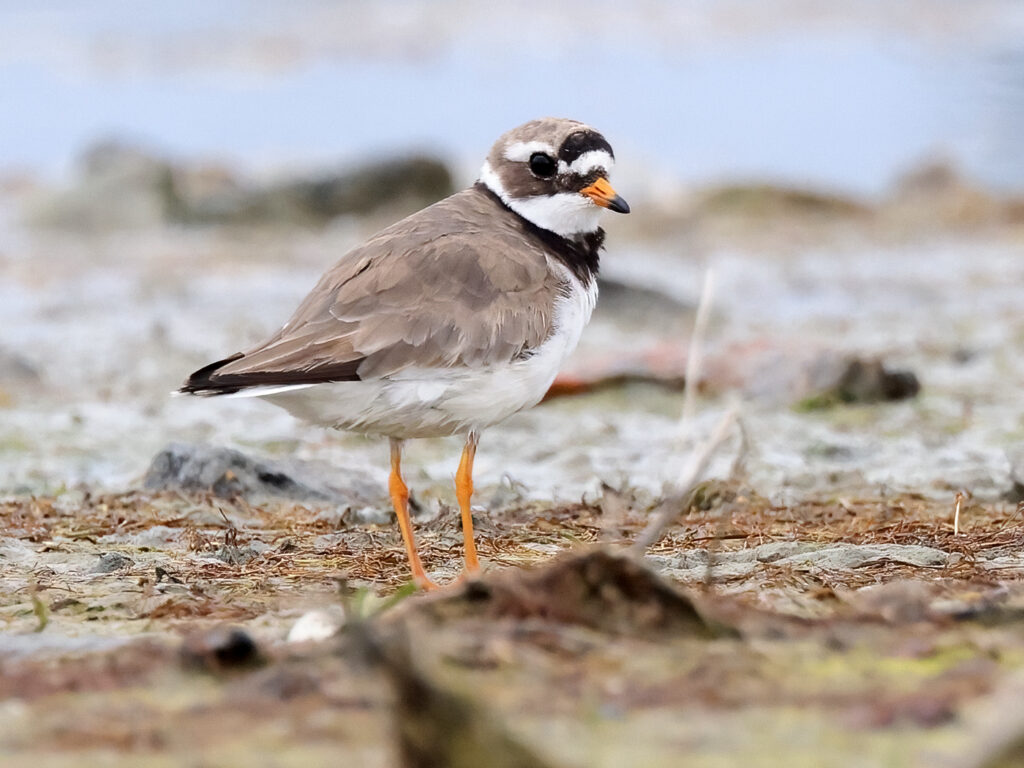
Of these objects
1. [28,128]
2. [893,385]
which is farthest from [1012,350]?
[28,128]

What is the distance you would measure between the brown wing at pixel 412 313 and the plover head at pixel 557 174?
0.36 metres

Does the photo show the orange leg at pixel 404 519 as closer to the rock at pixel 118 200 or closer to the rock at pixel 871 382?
the rock at pixel 871 382

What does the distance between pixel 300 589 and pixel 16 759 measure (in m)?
1.57

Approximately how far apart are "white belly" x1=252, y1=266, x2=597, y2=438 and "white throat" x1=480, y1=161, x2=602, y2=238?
1.86 feet

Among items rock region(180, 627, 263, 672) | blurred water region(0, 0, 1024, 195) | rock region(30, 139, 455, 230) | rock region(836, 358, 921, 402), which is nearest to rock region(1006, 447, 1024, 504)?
rock region(836, 358, 921, 402)

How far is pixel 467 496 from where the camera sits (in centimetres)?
460

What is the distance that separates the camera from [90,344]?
9.31 meters

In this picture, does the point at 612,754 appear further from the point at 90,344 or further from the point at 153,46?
the point at 153,46

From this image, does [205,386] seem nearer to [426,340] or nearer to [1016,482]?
[426,340]

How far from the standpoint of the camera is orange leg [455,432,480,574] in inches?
170

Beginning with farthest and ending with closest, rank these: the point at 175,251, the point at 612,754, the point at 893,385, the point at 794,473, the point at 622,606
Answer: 1. the point at 175,251
2. the point at 893,385
3. the point at 794,473
4. the point at 622,606
5. the point at 612,754

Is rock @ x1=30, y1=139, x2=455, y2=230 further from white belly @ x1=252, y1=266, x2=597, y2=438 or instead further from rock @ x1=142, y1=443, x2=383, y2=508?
white belly @ x1=252, y1=266, x2=597, y2=438

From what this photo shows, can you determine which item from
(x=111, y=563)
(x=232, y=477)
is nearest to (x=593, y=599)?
(x=111, y=563)

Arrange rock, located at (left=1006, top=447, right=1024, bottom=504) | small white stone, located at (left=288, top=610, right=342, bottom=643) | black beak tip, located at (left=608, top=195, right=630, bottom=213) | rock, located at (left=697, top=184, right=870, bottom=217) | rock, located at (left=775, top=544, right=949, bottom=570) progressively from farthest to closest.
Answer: rock, located at (left=697, top=184, right=870, bottom=217), rock, located at (left=1006, top=447, right=1024, bottom=504), black beak tip, located at (left=608, top=195, right=630, bottom=213), rock, located at (left=775, top=544, right=949, bottom=570), small white stone, located at (left=288, top=610, right=342, bottom=643)
